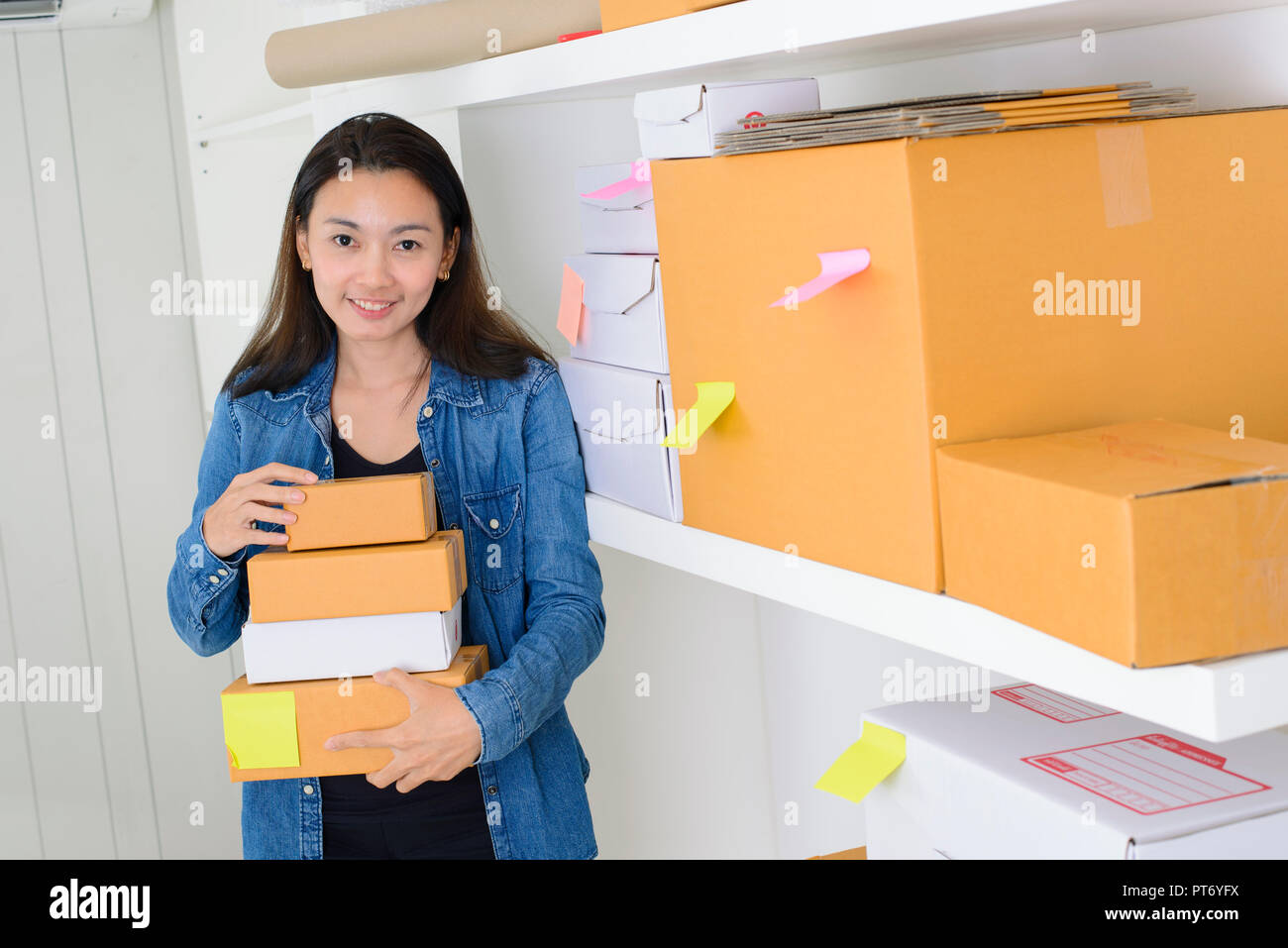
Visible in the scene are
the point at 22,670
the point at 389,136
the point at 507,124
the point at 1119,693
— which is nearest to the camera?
the point at 1119,693

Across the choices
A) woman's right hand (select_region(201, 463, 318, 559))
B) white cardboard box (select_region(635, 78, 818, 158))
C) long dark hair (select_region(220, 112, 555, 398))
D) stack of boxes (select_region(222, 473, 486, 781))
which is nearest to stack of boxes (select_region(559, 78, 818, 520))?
white cardboard box (select_region(635, 78, 818, 158))

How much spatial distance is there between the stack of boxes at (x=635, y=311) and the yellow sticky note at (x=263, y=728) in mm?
402

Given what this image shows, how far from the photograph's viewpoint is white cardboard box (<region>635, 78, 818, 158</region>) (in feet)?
3.11

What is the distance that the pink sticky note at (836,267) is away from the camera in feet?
2.60

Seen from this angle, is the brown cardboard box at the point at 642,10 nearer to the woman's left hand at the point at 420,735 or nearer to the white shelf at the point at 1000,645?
the white shelf at the point at 1000,645

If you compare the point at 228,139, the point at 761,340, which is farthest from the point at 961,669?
the point at 228,139

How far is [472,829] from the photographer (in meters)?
1.29

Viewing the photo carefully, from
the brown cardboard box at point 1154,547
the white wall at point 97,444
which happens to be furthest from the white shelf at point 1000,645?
the white wall at point 97,444

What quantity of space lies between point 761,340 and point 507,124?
615 mm

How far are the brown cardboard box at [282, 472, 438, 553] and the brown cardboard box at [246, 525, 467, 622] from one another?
0.01m

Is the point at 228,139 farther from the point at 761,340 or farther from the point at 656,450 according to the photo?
the point at 761,340

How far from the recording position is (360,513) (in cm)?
110

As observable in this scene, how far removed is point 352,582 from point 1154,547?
2.39ft

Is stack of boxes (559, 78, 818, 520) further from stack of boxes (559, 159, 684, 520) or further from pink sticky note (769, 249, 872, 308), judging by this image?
pink sticky note (769, 249, 872, 308)
